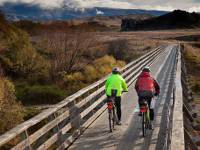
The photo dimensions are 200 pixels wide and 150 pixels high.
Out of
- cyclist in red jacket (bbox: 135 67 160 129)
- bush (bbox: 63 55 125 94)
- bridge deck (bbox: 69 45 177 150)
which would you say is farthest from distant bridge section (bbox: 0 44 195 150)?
bush (bbox: 63 55 125 94)

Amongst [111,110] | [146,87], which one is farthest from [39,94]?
[146,87]

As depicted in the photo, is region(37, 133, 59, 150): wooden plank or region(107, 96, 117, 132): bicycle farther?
region(107, 96, 117, 132): bicycle

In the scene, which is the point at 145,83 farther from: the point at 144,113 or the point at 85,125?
the point at 85,125

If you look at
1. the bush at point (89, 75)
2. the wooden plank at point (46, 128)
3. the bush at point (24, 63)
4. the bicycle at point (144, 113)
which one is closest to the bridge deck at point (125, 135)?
the bicycle at point (144, 113)

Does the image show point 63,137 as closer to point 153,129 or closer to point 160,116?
point 153,129

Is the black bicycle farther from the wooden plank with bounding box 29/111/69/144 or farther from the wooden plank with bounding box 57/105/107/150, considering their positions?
the wooden plank with bounding box 29/111/69/144

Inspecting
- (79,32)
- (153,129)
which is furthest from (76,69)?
(153,129)

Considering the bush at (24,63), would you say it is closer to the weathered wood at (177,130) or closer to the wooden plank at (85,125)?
the wooden plank at (85,125)

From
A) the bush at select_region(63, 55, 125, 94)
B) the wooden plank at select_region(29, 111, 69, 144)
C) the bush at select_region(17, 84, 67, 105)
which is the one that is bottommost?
the bush at select_region(17, 84, 67, 105)

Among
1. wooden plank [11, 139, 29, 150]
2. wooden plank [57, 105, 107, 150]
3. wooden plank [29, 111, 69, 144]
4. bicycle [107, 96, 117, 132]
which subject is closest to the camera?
wooden plank [11, 139, 29, 150]

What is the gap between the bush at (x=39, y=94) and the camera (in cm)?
4047

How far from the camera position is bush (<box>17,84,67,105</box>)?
133 feet

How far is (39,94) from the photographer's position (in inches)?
1639

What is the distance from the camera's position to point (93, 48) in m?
60.2
